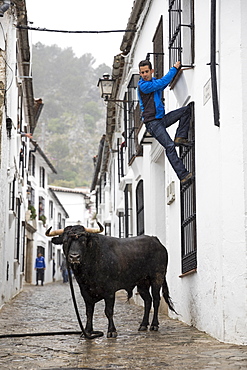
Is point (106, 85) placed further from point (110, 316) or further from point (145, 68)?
point (110, 316)

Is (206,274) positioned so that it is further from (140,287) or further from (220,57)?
(220,57)

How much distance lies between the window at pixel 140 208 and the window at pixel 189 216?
17.3 feet

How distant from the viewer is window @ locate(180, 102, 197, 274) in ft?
28.1

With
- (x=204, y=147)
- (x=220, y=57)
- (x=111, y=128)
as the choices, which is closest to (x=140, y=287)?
(x=204, y=147)

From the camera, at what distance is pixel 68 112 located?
357 ft

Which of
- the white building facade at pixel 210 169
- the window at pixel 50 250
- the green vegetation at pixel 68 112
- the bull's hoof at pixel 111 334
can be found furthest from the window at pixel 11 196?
the green vegetation at pixel 68 112

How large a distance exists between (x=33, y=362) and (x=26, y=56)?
44.7ft

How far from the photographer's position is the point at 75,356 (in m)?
6.13

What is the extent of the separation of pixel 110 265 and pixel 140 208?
718 cm

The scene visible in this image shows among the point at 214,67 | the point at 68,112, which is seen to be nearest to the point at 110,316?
the point at 214,67

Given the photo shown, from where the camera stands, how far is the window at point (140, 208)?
1481cm

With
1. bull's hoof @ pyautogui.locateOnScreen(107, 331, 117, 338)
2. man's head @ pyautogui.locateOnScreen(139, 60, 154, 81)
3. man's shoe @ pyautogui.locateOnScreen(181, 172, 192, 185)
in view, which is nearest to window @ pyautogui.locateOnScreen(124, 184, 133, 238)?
man's shoe @ pyautogui.locateOnScreen(181, 172, 192, 185)

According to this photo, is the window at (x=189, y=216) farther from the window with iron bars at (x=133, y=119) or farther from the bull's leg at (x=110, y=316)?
the window with iron bars at (x=133, y=119)

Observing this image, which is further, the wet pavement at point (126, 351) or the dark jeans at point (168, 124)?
the dark jeans at point (168, 124)
